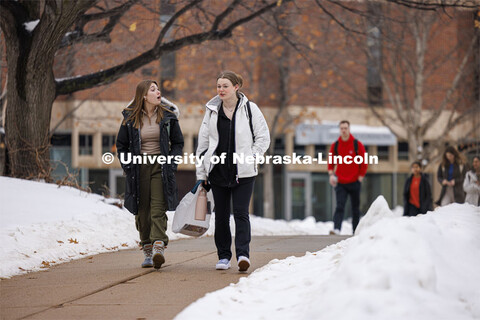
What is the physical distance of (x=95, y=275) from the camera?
8.11 meters

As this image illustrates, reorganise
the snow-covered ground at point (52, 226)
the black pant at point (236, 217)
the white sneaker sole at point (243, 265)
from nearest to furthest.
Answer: the white sneaker sole at point (243, 265), the black pant at point (236, 217), the snow-covered ground at point (52, 226)

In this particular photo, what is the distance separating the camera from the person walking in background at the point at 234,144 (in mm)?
7785

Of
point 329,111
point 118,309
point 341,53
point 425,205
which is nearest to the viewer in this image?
point 118,309

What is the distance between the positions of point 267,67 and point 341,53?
299 centimetres

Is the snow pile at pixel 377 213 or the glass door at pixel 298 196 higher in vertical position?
the snow pile at pixel 377 213

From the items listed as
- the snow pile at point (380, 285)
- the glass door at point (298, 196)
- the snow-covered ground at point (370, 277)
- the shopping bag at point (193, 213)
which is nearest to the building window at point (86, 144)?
the glass door at point (298, 196)

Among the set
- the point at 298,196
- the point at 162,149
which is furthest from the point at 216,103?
the point at 298,196

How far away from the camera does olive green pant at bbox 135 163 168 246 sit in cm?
820

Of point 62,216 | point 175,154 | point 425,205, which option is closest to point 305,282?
point 175,154

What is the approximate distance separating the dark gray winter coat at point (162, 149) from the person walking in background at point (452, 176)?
418 inches

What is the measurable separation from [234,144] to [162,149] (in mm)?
833

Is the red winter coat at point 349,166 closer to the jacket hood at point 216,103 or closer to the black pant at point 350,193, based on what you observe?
the black pant at point 350,193

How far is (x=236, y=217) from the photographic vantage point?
798cm

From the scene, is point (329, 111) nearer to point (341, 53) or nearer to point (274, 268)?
point (341, 53)
